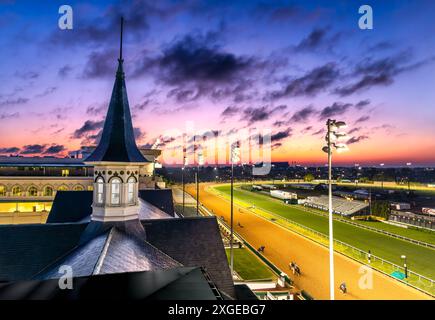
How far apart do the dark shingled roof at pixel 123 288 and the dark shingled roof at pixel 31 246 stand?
12087 millimetres

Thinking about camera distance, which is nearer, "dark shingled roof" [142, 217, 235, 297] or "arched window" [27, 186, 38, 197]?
"dark shingled roof" [142, 217, 235, 297]

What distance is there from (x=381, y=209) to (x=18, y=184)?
242 feet

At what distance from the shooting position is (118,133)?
755 inches

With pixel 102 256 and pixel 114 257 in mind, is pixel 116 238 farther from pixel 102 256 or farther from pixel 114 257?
pixel 102 256

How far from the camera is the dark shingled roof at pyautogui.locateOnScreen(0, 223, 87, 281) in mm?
15602

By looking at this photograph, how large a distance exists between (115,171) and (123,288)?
43.6 feet

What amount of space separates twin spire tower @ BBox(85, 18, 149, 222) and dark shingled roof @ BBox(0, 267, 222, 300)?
1157 cm

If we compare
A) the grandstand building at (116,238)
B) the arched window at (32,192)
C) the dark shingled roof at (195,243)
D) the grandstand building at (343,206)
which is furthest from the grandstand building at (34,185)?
the grandstand building at (343,206)

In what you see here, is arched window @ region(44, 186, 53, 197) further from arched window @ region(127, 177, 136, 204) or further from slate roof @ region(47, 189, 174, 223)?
arched window @ region(127, 177, 136, 204)

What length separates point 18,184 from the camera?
52375mm

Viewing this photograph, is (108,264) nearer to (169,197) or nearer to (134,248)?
(134,248)

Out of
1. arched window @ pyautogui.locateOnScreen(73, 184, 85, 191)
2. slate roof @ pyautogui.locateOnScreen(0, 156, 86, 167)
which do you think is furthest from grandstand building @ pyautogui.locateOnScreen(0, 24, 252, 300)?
arched window @ pyautogui.locateOnScreen(73, 184, 85, 191)
